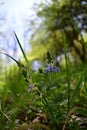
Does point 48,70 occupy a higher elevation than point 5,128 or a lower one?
higher

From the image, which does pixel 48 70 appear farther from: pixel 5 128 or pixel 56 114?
pixel 5 128

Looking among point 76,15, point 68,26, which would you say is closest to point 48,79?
point 76,15

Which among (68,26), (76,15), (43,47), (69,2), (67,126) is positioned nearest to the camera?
(67,126)

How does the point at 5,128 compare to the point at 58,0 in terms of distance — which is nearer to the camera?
the point at 5,128

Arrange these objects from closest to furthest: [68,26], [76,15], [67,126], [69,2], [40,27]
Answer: [67,126] → [69,2] → [76,15] → [68,26] → [40,27]

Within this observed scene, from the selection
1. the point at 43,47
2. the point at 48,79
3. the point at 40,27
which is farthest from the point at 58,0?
the point at 48,79

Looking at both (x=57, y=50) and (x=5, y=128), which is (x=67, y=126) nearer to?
(x=5, y=128)

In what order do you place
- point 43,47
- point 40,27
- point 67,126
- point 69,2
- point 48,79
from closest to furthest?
point 67,126 < point 48,79 < point 69,2 < point 40,27 < point 43,47

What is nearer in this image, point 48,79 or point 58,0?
point 48,79

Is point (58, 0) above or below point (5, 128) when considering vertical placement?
above

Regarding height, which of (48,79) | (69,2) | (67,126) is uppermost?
(69,2)
